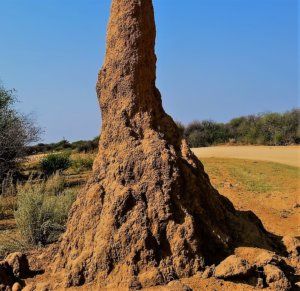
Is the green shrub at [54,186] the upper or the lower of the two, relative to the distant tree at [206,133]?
lower

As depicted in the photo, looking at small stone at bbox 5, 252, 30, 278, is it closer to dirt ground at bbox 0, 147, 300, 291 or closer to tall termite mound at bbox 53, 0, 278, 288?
tall termite mound at bbox 53, 0, 278, 288

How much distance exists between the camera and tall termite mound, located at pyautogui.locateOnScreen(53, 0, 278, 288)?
5.29 m

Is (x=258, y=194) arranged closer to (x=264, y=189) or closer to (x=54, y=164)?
(x=264, y=189)

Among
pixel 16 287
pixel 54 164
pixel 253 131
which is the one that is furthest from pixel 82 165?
pixel 253 131

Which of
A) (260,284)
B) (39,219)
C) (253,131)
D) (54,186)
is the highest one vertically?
(253,131)

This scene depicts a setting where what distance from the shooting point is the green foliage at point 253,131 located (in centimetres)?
3506

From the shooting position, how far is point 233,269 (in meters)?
5.04

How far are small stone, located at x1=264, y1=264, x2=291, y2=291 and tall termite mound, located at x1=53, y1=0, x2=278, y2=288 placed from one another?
1.95ft

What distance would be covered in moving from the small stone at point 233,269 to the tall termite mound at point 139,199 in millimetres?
251

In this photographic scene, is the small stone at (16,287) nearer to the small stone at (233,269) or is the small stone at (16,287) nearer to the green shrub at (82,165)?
the small stone at (233,269)

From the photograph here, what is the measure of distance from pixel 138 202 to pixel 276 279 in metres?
1.50

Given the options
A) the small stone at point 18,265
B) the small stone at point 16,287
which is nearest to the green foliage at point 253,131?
the small stone at point 18,265

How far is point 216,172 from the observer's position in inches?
625

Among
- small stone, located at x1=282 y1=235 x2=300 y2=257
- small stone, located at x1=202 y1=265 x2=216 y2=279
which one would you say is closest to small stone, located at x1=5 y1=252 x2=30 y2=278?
small stone, located at x1=202 y1=265 x2=216 y2=279
